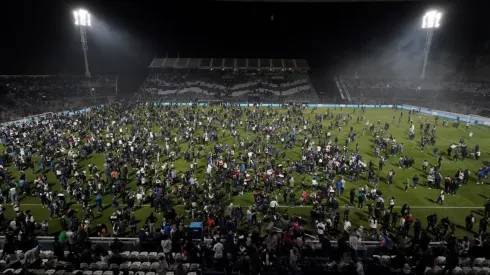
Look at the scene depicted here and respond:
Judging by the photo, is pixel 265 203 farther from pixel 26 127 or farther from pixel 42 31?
pixel 42 31

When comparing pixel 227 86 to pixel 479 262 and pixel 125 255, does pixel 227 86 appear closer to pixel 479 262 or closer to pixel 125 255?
pixel 125 255

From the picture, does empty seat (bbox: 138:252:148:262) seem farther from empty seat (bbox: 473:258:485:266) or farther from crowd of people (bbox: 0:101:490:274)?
empty seat (bbox: 473:258:485:266)

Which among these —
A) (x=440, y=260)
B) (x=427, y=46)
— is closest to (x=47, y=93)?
(x=440, y=260)

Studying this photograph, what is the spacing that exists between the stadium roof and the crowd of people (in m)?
33.7

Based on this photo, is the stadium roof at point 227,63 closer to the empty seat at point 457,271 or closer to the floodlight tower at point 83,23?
the floodlight tower at point 83,23

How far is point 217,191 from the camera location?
68.7 feet

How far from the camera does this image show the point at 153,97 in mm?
66125

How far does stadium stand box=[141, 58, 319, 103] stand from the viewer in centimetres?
6869

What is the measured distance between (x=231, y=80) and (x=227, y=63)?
526cm

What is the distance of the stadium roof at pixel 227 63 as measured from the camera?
74.3 meters

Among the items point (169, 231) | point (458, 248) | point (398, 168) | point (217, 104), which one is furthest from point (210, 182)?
point (217, 104)

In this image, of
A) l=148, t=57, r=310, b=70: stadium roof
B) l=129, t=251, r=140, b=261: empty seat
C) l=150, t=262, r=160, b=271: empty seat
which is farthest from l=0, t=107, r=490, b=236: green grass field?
l=148, t=57, r=310, b=70: stadium roof

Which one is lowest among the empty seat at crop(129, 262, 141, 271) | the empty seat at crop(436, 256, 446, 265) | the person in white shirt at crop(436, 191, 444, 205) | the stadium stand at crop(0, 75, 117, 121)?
the empty seat at crop(129, 262, 141, 271)

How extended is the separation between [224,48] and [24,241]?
65517mm
